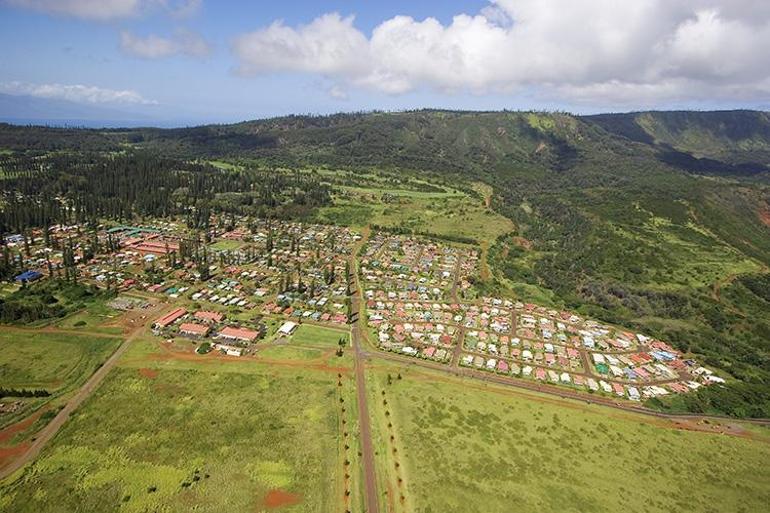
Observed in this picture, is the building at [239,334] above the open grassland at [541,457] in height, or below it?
above

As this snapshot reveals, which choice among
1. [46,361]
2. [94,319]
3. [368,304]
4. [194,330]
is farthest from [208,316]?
[368,304]

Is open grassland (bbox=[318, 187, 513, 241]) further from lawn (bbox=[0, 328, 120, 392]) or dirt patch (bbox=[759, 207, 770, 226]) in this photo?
dirt patch (bbox=[759, 207, 770, 226])

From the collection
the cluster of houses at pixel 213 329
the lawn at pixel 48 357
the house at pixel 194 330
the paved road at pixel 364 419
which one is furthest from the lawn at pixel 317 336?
the lawn at pixel 48 357

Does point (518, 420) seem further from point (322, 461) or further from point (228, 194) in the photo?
point (228, 194)

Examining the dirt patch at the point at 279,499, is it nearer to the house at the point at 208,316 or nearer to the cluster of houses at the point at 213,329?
the cluster of houses at the point at 213,329

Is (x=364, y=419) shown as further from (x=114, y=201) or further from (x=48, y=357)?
(x=114, y=201)

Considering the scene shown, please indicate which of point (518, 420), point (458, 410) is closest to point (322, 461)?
point (458, 410)
